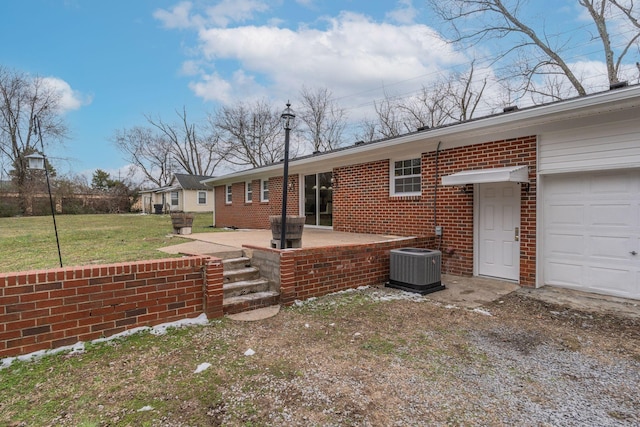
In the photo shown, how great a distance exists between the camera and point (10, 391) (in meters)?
2.51

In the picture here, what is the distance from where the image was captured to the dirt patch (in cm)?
229

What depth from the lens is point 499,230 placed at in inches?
249

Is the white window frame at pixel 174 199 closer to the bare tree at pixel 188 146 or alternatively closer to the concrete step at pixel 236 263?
the bare tree at pixel 188 146

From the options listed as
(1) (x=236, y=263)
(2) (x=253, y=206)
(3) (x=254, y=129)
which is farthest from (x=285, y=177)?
(3) (x=254, y=129)


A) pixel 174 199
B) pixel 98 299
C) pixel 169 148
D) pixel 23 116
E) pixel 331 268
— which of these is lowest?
pixel 331 268

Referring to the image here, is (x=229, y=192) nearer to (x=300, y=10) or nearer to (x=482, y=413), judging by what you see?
(x=300, y=10)

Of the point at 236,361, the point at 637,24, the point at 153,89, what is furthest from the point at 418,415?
the point at 637,24

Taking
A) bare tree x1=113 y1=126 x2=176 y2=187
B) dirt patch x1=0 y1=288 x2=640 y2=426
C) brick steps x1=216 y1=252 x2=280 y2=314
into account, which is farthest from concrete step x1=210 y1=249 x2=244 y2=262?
bare tree x1=113 y1=126 x2=176 y2=187

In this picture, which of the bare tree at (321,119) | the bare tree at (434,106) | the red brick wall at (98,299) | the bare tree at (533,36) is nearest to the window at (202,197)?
the bare tree at (321,119)

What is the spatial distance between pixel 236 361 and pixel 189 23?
11.1 metres

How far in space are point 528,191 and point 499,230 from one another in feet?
2.99

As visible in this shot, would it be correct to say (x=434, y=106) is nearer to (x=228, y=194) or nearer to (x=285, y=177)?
(x=228, y=194)

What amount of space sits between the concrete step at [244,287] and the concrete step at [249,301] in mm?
56

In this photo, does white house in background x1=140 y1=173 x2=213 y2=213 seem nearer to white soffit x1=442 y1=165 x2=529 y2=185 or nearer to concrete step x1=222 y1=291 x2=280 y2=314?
concrete step x1=222 y1=291 x2=280 y2=314
